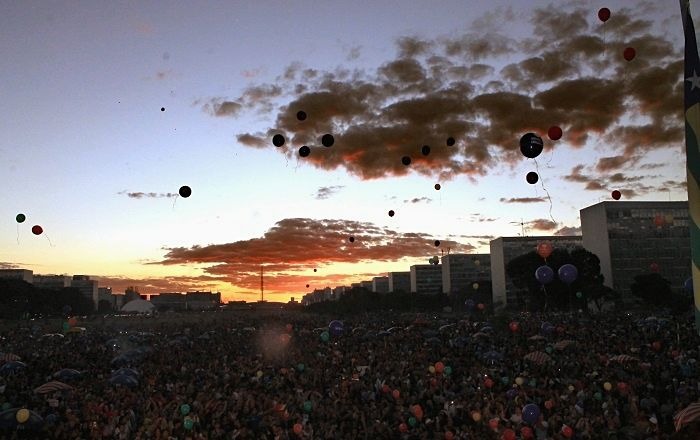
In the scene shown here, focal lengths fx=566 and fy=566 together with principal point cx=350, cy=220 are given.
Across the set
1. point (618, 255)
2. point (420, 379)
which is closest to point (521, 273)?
point (618, 255)

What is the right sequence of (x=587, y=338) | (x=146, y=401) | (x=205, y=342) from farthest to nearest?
(x=205, y=342)
(x=587, y=338)
(x=146, y=401)

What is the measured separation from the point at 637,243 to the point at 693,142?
116m

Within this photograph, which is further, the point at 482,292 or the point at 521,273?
the point at 482,292

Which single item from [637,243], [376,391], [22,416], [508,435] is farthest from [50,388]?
[637,243]

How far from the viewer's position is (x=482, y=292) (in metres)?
122

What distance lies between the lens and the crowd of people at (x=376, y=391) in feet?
49.7

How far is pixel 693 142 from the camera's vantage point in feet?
11.3

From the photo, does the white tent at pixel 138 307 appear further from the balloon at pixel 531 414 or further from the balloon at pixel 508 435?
the balloon at pixel 508 435

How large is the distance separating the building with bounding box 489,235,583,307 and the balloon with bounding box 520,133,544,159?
449 feet

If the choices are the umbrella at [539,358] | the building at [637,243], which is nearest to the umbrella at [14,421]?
the umbrella at [539,358]

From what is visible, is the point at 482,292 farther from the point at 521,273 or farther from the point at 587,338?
the point at 587,338

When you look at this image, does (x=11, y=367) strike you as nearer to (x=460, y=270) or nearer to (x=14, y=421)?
(x=14, y=421)

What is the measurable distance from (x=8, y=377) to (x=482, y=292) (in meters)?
108

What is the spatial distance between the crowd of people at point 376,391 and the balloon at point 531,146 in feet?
22.1
